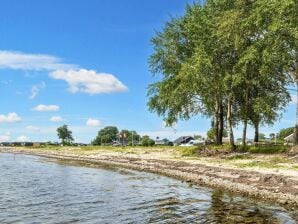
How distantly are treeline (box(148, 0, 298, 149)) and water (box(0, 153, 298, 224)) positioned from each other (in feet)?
62.8

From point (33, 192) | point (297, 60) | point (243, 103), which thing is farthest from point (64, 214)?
point (243, 103)

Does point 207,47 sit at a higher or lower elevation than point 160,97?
higher

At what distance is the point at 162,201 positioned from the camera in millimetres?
27047

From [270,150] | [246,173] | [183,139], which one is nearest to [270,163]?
[246,173]

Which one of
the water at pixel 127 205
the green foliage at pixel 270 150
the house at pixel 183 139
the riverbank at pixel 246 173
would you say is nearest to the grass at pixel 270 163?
the riverbank at pixel 246 173

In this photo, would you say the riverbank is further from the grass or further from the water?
the water

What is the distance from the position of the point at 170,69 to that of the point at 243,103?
1173cm

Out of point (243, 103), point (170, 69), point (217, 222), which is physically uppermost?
point (170, 69)

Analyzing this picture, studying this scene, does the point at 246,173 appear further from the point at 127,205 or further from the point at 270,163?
the point at 127,205

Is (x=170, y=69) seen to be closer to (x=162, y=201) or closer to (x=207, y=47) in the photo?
(x=207, y=47)

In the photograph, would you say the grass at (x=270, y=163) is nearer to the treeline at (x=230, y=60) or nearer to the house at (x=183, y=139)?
the treeline at (x=230, y=60)

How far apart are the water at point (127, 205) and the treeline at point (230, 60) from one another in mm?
19147

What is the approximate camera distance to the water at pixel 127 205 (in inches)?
824

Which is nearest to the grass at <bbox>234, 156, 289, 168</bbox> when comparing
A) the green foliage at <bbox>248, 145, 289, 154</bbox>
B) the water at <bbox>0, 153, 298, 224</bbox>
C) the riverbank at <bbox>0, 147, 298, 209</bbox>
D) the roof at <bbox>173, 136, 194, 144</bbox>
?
the riverbank at <bbox>0, 147, 298, 209</bbox>
